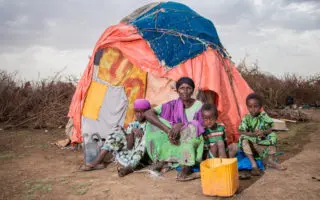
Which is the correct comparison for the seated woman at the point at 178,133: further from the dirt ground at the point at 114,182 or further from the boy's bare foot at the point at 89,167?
the boy's bare foot at the point at 89,167

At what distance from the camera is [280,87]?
1216 centimetres

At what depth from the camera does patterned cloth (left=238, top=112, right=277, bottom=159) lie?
3785 millimetres

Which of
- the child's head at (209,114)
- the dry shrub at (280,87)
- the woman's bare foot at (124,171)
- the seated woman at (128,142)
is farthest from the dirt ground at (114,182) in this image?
the dry shrub at (280,87)

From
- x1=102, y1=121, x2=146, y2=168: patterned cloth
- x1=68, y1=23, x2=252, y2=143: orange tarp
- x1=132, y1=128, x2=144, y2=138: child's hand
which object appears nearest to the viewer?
x1=102, y1=121, x2=146, y2=168: patterned cloth

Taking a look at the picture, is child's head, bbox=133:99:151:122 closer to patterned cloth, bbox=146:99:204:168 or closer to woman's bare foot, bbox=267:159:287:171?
patterned cloth, bbox=146:99:204:168

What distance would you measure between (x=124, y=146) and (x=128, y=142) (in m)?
0.09

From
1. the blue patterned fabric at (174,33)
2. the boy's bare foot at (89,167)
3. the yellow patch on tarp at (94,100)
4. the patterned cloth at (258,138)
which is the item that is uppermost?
the blue patterned fabric at (174,33)

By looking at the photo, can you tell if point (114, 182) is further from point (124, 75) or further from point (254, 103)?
point (124, 75)

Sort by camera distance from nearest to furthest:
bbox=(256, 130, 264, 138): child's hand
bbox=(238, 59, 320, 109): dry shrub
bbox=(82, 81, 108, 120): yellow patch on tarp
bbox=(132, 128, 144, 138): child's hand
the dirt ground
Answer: the dirt ground
bbox=(256, 130, 264, 138): child's hand
bbox=(132, 128, 144, 138): child's hand
bbox=(82, 81, 108, 120): yellow patch on tarp
bbox=(238, 59, 320, 109): dry shrub

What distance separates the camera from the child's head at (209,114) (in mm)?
3646

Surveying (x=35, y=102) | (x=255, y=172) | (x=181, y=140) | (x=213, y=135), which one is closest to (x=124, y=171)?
(x=181, y=140)

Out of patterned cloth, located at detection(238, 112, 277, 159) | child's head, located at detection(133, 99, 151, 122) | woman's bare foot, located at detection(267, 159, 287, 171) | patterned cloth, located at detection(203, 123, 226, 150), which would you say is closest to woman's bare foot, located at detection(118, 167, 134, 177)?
child's head, located at detection(133, 99, 151, 122)

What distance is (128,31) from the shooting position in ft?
16.7

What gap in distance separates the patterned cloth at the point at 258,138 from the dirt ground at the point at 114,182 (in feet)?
0.82
